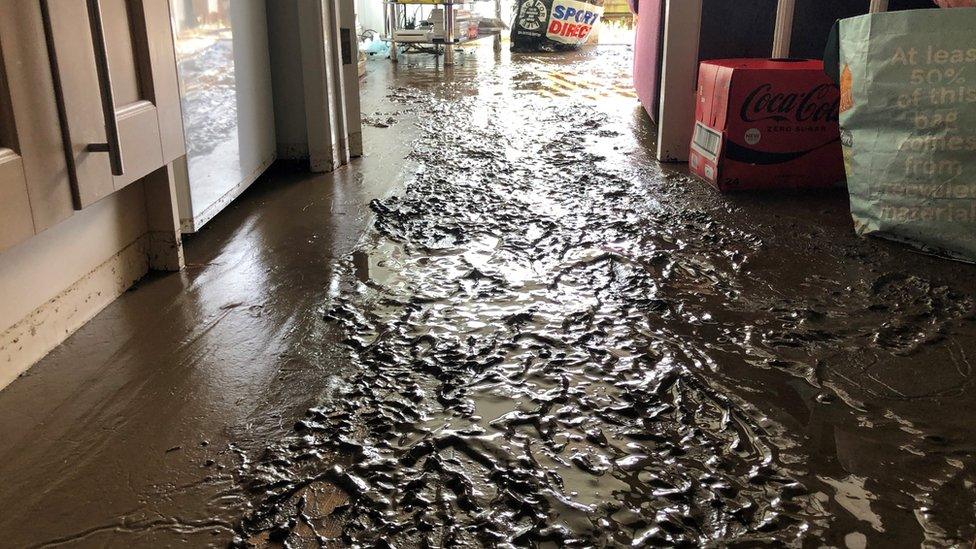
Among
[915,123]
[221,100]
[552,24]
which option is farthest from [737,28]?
[552,24]

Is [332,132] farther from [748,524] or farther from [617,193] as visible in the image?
[748,524]

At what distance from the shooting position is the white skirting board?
1.20 metres

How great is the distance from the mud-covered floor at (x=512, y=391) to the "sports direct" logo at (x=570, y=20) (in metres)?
5.05

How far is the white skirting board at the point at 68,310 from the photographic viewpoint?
3.93ft

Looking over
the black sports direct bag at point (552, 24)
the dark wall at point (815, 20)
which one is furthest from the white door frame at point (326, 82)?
the black sports direct bag at point (552, 24)

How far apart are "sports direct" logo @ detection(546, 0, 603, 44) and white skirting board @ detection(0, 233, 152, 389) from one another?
568 cm

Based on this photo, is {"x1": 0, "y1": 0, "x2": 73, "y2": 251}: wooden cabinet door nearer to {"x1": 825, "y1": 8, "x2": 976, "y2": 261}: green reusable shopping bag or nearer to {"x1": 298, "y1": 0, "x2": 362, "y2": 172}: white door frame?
{"x1": 298, "y1": 0, "x2": 362, "y2": 172}: white door frame

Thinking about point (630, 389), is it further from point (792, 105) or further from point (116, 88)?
point (792, 105)

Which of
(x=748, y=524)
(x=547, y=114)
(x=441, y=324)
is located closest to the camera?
(x=748, y=524)

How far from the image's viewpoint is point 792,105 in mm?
2205

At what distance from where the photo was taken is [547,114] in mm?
3588

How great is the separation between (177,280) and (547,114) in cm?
232

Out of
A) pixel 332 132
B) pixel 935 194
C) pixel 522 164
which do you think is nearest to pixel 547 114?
pixel 522 164

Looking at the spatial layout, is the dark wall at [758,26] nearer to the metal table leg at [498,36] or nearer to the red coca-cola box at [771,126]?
the red coca-cola box at [771,126]
